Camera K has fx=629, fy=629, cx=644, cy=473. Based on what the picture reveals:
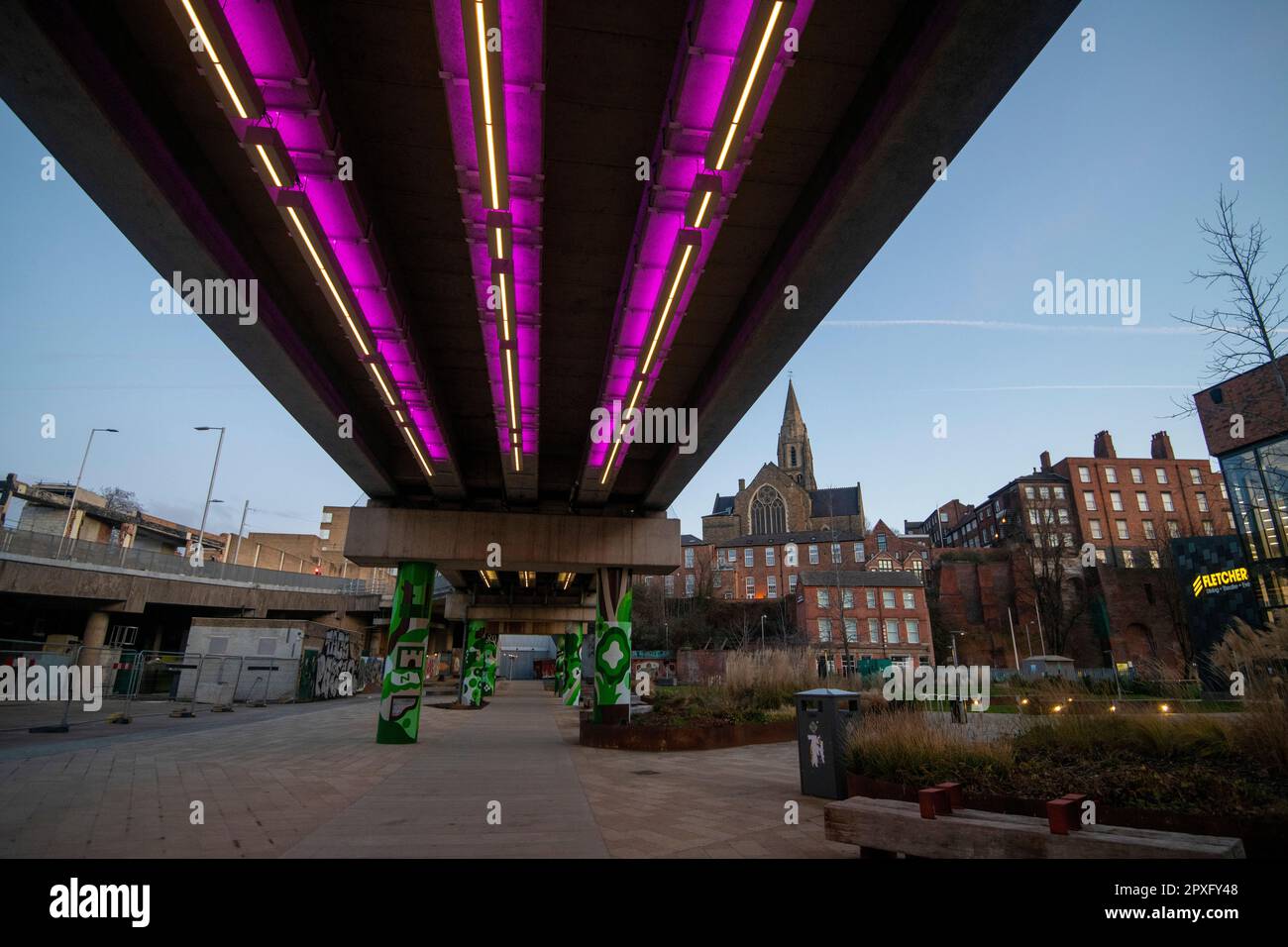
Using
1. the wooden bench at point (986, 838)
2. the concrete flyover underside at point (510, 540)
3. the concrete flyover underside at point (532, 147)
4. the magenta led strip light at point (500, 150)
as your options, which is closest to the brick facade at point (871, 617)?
the concrete flyover underside at point (510, 540)

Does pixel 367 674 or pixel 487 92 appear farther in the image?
pixel 367 674

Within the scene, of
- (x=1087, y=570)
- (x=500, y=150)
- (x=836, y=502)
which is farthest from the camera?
(x=836, y=502)

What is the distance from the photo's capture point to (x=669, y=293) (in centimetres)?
711

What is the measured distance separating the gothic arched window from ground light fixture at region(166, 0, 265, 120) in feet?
281

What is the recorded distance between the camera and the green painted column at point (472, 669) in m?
29.2

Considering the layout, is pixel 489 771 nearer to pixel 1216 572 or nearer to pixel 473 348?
pixel 473 348

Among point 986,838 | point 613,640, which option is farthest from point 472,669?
point 986,838

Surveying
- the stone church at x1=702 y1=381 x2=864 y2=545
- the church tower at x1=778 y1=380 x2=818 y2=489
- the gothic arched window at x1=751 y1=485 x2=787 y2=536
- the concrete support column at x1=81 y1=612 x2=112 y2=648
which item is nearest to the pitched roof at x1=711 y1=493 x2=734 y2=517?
the stone church at x1=702 y1=381 x2=864 y2=545

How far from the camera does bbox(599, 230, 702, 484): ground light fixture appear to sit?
20.4 feet

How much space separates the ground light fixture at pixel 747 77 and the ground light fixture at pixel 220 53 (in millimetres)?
3337

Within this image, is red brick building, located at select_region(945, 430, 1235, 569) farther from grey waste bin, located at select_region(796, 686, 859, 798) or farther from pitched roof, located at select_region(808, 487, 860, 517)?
grey waste bin, located at select_region(796, 686, 859, 798)

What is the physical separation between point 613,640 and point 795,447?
92.4 metres

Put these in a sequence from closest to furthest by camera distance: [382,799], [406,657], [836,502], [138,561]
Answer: [382,799] < [406,657] < [138,561] < [836,502]

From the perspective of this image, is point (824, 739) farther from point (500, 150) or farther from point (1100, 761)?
point (500, 150)
